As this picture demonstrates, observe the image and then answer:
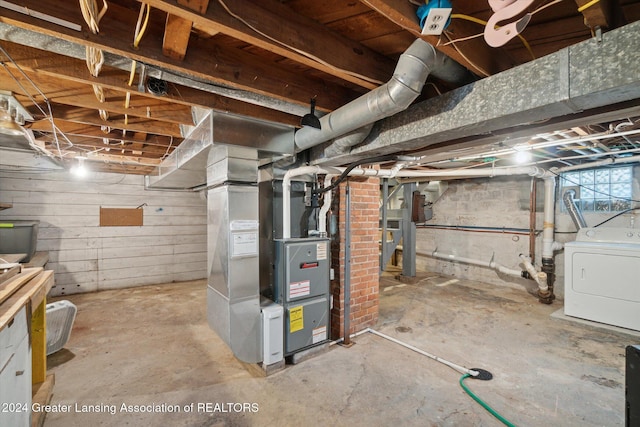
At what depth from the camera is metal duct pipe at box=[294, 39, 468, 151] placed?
3.67 feet

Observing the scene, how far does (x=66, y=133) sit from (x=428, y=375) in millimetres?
4009

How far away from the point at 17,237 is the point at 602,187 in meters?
8.26

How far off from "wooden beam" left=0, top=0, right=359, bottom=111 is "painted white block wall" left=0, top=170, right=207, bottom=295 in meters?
4.27

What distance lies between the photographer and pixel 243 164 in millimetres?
A: 2215

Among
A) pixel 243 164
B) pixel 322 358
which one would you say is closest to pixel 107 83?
pixel 243 164

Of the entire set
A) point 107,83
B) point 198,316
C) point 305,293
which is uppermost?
point 107,83

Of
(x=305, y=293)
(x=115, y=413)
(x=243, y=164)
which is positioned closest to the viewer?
(x=115, y=413)

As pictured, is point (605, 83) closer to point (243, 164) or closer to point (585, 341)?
point (243, 164)

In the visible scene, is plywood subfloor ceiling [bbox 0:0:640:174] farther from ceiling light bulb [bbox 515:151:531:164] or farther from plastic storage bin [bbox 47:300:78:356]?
ceiling light bulb [bbox 515:151:531:164]

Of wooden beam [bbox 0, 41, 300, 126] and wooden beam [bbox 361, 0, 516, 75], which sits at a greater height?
wooden beam [bbox 0, 41, 300, 126]

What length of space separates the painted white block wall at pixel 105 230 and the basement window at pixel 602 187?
671 cm

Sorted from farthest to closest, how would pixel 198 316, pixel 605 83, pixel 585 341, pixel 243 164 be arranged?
pixel 198 316, pixel 585 341, pixel 243 164, pixel 605 83

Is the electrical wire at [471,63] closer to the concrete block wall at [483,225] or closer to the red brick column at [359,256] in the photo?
the red brick column at [359,256]

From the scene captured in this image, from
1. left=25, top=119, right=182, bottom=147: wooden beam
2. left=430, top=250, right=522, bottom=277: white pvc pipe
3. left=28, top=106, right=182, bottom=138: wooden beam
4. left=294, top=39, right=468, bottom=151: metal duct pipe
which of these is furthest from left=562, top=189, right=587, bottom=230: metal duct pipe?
left=25, top=119, right=182, bottom=147: wooden beam
